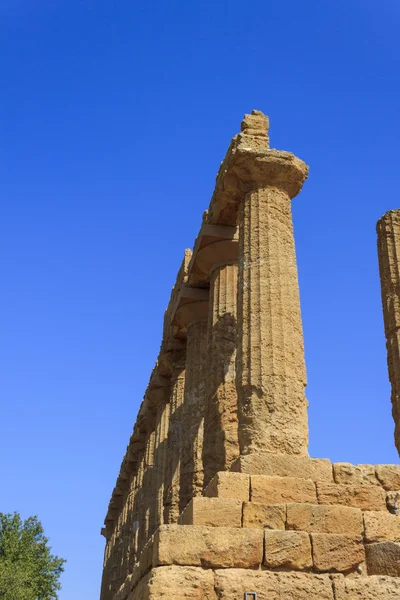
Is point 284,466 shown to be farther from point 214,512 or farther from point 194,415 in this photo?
point 194,415

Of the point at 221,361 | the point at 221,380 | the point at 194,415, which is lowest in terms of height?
the point at 221,380

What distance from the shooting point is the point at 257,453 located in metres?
11.5

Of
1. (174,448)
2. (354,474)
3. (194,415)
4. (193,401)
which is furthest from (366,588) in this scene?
(174,448)

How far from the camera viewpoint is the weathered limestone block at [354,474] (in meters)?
11.1

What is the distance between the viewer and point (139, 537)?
25891mm

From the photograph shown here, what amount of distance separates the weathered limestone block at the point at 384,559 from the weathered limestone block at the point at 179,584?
2293 mm

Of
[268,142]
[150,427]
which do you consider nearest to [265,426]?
[268,142]

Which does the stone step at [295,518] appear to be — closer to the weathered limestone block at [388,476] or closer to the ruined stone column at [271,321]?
the weathered limestone block at [388,476]

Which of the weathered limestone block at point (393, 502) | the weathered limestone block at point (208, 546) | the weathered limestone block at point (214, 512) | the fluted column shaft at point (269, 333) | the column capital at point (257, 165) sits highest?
the column capital at point (257, 165)

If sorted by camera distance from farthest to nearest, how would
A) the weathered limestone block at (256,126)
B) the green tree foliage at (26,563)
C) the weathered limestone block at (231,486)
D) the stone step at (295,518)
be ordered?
1. the green tree foliage at (26,563)
2. the weathered limestone block at (256,126)
3. the weathered limestone block at (231,486)
4. the stone step at (295,518)

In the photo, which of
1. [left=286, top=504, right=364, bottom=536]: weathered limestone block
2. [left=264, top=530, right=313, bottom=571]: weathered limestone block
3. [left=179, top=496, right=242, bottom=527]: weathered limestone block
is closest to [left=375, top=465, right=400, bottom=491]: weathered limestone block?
[left=286, top=504, right=364, bottom=536]: weathered limestone block

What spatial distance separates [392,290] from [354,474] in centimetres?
660

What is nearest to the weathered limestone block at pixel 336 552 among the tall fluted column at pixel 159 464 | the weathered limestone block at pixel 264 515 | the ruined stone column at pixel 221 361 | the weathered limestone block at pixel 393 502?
the weathered limestone block at pixel 264 515

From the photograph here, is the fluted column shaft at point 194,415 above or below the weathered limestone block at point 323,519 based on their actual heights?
above
